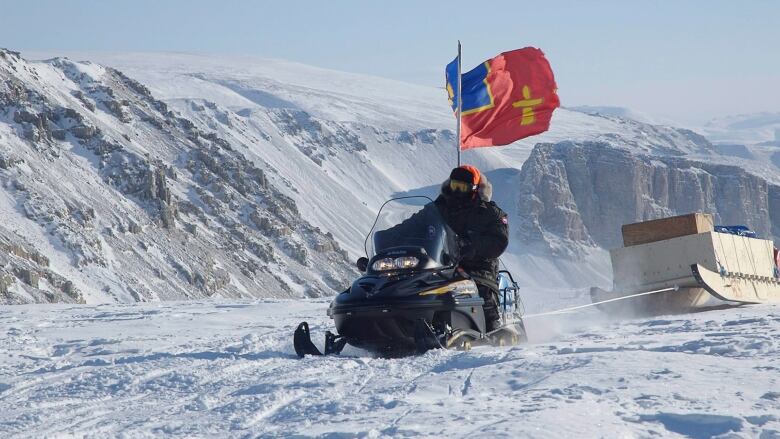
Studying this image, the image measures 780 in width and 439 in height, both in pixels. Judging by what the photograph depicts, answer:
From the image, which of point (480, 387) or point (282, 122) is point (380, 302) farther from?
point (282, 122)

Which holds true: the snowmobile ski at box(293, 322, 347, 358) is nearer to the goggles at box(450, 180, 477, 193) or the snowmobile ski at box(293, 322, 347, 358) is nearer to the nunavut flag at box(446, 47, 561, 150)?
the goggles at box(450, 180, 477, 193)

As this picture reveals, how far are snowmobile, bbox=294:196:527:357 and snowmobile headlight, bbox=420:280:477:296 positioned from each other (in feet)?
0.04

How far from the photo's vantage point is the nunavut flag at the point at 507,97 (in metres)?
20.4

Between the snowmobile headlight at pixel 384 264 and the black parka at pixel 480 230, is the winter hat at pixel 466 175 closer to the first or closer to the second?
the black parka at pixel 480 230

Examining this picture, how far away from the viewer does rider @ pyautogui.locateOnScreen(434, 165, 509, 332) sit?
983 cm

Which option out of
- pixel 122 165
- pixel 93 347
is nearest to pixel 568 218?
pixel 122 165

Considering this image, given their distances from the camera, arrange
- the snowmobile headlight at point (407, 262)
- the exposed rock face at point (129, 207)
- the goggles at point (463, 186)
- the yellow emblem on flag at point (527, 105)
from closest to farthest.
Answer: the snowmobile headlight at point (407, 262), the goggles at point (463, 186), the yellow emblem on flag at point (527, 105), the exposed rock face at point (129, 207)

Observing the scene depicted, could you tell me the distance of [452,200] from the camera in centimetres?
1015

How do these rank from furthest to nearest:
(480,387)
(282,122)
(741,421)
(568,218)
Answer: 1. (568,218)
2. (282,122)
3. (480,387)
4. (741,421)

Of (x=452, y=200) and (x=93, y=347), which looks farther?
(x=93, y=347)

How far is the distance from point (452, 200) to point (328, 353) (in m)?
2.08

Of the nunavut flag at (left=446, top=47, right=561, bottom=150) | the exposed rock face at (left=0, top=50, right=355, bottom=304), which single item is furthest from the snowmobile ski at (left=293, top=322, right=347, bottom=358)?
the exposed rock face at (left=0, top=50, right=355, bottom=304)

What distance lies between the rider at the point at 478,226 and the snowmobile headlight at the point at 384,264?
88cm

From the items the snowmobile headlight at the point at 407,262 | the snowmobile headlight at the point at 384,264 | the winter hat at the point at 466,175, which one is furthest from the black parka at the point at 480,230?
the snowmobile headlight at the point at 384,264
